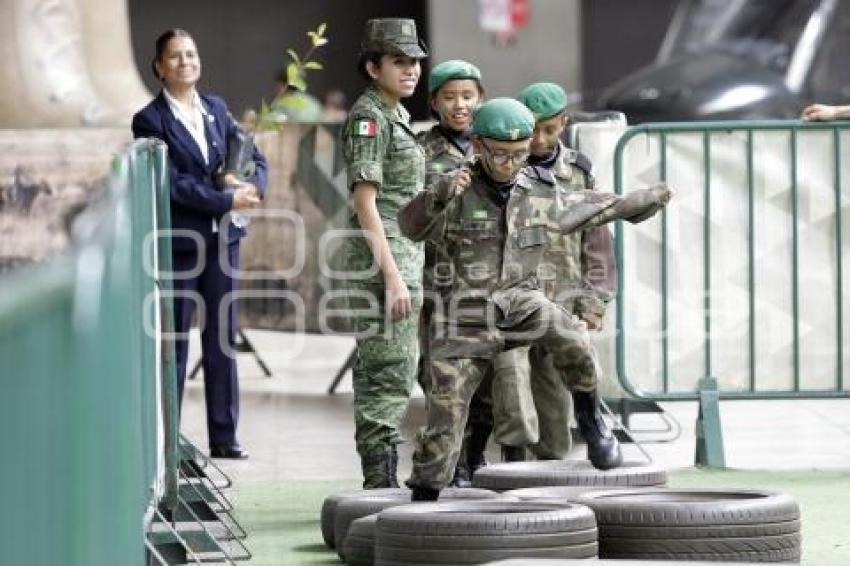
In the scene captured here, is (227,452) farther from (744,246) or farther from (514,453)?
(744,246)

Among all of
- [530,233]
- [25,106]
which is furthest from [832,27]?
[530,233]

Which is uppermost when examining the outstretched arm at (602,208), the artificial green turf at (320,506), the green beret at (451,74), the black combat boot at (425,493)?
the green beret at (451,74)

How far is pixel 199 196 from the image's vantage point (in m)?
10.9

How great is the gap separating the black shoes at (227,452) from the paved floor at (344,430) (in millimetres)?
78

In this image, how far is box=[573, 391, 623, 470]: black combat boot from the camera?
8.41 metres

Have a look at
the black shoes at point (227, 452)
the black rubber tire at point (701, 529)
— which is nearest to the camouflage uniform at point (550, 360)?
the black rubber tire at point (701, 529)

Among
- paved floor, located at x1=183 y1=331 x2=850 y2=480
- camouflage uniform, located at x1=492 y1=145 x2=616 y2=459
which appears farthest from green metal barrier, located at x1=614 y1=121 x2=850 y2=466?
camouflage uniform, located at x1=492 y1=145 x2=616 y2=459

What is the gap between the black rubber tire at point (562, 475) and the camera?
28.3 feet

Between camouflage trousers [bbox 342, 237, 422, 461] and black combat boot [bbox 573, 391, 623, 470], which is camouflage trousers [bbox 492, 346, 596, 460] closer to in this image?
camouflage trousers [bbox 342, 237, 422, 461]

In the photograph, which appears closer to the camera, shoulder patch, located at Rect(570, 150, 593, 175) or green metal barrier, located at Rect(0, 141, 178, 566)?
green metal barrier, located at Rect(0, 141, 178, 566)

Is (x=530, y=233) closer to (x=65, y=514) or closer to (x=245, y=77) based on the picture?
(x=65, y=514)

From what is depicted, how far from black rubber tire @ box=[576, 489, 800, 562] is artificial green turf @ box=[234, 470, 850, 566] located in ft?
1.12

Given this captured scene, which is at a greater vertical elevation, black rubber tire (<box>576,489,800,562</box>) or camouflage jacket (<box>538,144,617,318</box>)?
camouflage jacket (<box>538,144,617,318</box>)

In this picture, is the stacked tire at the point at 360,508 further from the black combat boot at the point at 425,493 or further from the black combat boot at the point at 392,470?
the black combat boot at the point at 392,470
